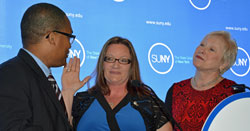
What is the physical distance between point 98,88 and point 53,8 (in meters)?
0.81

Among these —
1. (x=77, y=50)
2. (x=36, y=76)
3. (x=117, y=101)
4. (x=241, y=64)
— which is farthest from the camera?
(x=241, y=64)

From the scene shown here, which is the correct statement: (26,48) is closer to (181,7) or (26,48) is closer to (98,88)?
(98,88)

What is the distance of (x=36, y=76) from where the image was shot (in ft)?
5.18

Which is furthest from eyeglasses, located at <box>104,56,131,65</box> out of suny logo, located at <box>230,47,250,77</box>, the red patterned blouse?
suny logo, located at <box>230,47,250,77</box>

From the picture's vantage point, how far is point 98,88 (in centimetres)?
236

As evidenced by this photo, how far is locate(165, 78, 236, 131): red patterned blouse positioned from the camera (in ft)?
7.55

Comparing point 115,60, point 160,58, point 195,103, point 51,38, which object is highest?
point 51,38

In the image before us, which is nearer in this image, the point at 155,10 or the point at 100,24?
the point at 100,24

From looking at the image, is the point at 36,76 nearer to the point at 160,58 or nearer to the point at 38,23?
the point at 38,23

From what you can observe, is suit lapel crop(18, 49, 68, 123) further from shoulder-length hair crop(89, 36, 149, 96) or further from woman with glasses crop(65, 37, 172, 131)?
shoulder-length hair crop(89, 36, 149, 96)

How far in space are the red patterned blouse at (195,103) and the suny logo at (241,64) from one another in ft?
5.82

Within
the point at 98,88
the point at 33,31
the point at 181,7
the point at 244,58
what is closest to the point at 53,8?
the point at 33,31

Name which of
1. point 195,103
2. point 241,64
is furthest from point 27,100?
point 241,64

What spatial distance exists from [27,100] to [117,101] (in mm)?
927
